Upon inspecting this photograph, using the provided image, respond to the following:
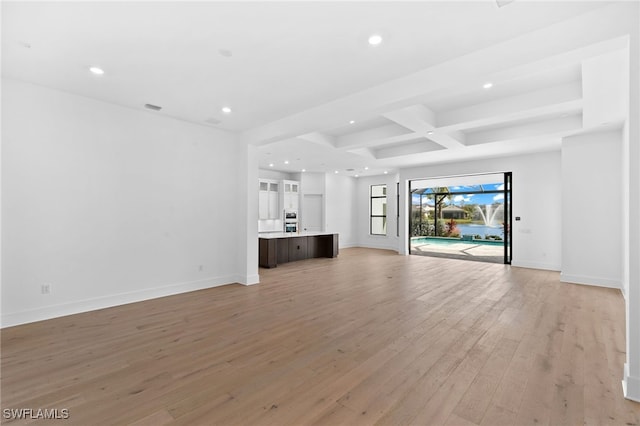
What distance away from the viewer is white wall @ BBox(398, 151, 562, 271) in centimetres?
705

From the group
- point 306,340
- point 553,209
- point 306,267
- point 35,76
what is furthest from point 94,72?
point 553,209

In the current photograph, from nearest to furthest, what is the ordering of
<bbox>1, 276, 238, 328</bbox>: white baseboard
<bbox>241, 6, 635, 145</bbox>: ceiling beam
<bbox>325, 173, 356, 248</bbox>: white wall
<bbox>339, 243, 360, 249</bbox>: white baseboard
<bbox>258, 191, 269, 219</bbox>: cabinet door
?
<bbox>241, 6, 635, 145</bbox>: ceiling beam
<bbox>1, 276, 238, 328</bbox>: white baseboard
<bbox>258, 191, 269, 219</bbox>: cabinet door
<bbox>325, 173, 356, 248</bbox>: white wall
<bbox>339, 243, 360, 249</bbox>: white baseboard

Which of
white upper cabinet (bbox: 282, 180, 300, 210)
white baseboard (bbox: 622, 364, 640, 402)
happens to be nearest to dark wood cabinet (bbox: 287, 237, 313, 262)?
white upper cabinet (bbox: 282, 180, 300, 210)

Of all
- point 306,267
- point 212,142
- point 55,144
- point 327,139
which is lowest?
point 306,267

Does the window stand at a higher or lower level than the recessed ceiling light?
lower

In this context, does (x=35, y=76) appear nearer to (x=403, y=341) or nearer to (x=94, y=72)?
(x=94, y=72)

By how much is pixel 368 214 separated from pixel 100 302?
31.1ft

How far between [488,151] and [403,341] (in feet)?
19.5

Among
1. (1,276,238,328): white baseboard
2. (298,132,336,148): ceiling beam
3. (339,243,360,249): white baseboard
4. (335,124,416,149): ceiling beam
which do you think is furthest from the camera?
(339,243,360,249): white baseboard

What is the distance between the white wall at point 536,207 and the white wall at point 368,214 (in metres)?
3.73

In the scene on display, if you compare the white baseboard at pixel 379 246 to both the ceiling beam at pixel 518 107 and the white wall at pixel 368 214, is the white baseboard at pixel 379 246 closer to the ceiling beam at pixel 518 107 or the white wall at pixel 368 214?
the white wall at pixel 368 214

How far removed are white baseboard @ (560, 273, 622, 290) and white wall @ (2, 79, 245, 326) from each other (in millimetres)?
6935

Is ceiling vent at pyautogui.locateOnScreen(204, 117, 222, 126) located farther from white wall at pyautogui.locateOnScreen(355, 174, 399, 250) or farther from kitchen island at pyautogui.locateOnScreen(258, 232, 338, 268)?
Result: white wall at pyautogui.locateOnScreen(355, 174, 399, 250)

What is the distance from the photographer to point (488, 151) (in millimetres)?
7062
